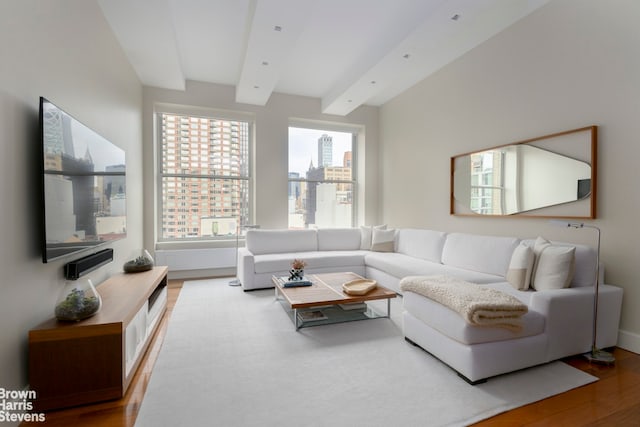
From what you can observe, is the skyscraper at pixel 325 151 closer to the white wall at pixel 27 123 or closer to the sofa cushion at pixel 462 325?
the white wall at pixel 27 123

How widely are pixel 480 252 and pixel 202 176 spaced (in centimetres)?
442

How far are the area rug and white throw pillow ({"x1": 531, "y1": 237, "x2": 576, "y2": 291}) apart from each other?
23.3 inches

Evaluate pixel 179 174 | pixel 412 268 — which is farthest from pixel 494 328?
pixel 179 174

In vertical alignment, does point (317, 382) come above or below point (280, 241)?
below

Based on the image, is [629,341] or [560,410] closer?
[560,410]

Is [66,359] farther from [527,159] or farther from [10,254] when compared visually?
[527,159]

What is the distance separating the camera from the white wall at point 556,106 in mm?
2445

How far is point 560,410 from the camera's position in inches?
67.1

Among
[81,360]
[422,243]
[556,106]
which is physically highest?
[556,106]

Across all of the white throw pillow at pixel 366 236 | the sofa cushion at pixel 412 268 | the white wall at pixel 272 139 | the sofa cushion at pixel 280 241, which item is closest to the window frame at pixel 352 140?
the white wall at pixel 272 139

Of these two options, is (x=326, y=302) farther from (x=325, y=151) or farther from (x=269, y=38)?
(x=325, y=151)

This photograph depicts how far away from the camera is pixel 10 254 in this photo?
1600mm

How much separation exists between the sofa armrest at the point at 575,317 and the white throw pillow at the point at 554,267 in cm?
10

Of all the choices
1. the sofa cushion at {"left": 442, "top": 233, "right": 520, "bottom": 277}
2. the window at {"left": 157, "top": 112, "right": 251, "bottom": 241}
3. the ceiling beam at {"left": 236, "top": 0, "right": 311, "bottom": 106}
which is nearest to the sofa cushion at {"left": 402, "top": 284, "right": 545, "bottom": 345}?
the sofa cushion at {"left": 442, "top": 233, "right": 520, "bottom": 277}
